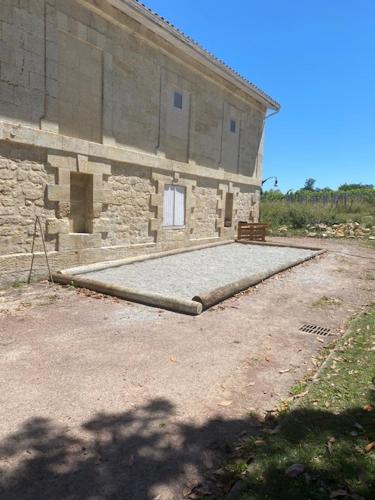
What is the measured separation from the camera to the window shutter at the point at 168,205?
12028 mm

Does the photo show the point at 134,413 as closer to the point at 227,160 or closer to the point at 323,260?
the point at 323,260

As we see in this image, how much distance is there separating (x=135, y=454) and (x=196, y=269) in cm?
710

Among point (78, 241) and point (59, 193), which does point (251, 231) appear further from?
point (59, 193)

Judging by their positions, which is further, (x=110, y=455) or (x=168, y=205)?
(x=168, y=205)

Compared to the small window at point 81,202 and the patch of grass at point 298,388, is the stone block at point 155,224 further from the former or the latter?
the patch of grass at point 298,388

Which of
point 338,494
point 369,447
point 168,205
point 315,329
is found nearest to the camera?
point 338,494

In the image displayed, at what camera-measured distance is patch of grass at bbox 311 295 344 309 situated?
6.78 meters

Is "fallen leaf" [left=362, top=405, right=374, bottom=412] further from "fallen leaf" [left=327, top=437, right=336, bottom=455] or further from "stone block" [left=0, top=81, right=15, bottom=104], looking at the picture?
"stone block" [left=0, top=81, right=15, bottom=104]

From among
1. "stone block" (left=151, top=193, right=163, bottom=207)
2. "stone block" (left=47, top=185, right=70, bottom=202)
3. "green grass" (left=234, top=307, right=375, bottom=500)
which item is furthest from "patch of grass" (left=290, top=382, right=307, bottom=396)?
"stone block" (left=151, top=193, right=163, bottom=207)

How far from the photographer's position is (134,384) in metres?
3.72

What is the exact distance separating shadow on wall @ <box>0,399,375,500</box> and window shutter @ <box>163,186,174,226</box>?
921 centimetres

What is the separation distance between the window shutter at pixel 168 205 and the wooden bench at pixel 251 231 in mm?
5155

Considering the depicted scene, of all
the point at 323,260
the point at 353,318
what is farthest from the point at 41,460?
the point at 323,260

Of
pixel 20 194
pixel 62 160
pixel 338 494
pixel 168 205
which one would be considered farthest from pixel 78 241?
pixel 338 494
